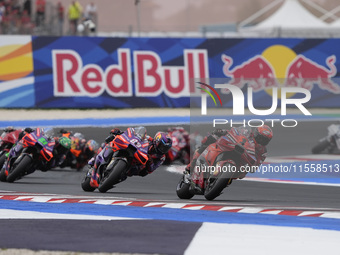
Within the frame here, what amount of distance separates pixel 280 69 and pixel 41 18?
9012 millimetres

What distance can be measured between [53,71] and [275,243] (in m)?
19.8

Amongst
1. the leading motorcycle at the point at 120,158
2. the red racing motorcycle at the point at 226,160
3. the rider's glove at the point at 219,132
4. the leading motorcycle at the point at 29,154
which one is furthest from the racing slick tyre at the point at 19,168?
the rider's glove at the point at 219,132

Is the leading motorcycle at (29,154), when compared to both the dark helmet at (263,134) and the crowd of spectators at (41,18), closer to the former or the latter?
the dark helmet at (263,134)

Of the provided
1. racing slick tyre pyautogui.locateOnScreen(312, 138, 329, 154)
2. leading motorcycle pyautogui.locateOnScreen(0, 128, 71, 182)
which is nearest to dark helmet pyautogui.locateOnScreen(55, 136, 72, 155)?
leading motorcycle pyautogui.locateOnScreen(0, 128, 71, 182)

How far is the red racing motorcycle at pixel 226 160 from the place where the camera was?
10.7 meters

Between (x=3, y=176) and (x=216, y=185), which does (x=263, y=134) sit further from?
(x=3, y=176)

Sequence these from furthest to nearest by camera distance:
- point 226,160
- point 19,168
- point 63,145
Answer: point 63,145 < point 19,168 < point 226,160

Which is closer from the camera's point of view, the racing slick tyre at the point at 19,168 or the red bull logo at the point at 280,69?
the racing slick tyre at the point at 19,168

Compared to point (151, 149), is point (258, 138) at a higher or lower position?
higher

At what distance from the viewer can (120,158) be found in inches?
476

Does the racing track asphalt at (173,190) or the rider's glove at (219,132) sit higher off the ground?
the rider's glove at (219,132)

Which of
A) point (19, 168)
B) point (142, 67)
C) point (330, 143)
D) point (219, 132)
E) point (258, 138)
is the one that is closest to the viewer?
point (258, 138)

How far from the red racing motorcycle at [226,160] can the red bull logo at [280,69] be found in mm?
16848

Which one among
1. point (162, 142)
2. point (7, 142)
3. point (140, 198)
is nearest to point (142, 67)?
point (7, 142)
